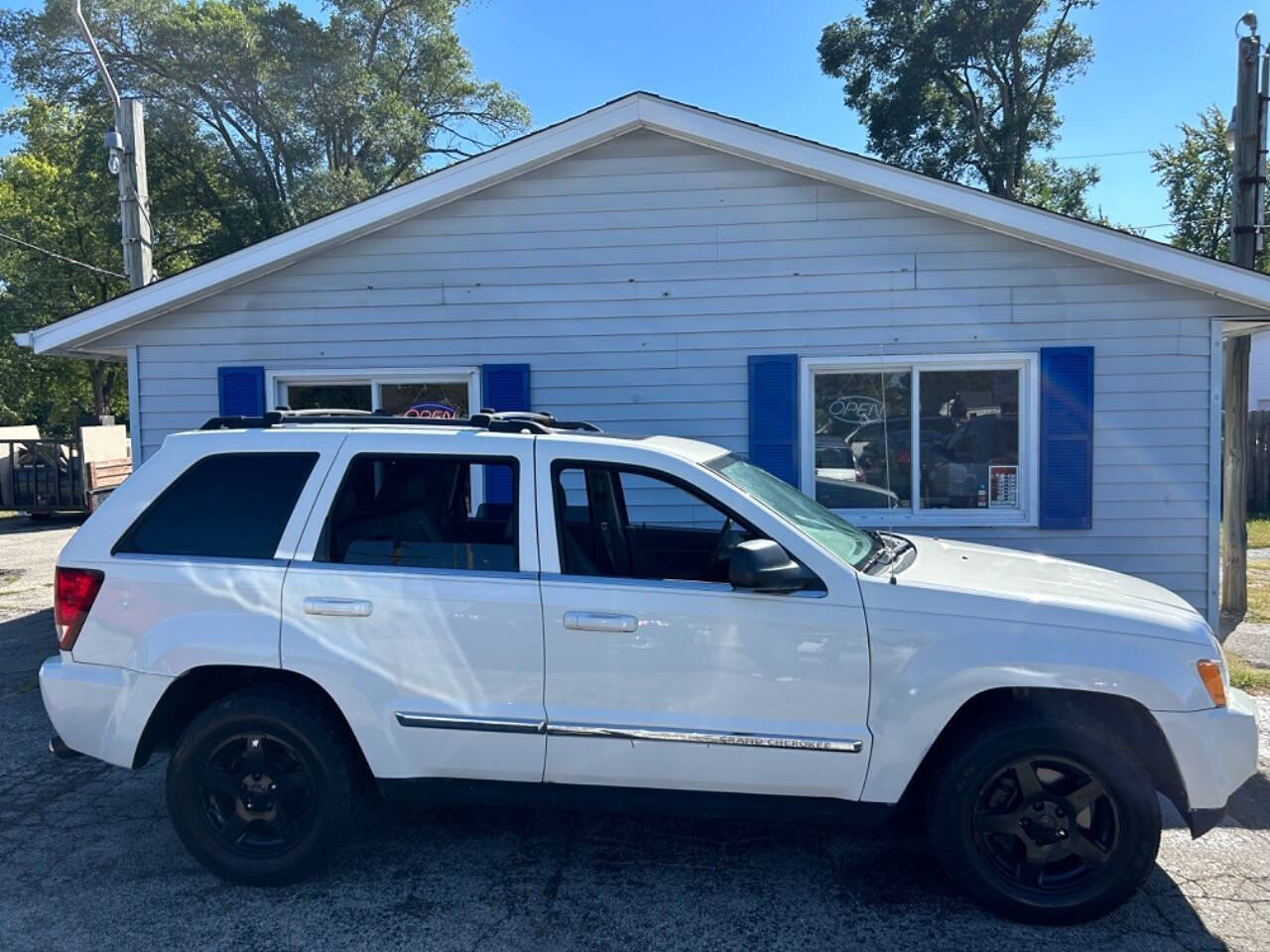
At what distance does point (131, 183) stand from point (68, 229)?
21.4m

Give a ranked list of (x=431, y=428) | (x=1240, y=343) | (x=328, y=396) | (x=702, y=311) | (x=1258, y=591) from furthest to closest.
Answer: (x=1258, y=591) < (x=1240, y=343) < (x=328, y=396) < (x=702, y=311) < (x=431, y=428)

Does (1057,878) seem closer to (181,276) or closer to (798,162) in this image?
(798,162)

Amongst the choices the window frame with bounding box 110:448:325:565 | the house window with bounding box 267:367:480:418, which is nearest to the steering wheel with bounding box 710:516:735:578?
the window frame with bounding box 110:448:325:565

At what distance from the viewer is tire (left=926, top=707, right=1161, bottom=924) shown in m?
3.39

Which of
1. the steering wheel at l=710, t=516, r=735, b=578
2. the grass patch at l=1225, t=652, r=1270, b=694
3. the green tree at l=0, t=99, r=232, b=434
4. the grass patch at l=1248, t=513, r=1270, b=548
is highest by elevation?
the green tree at l=0, t=99, r=232, b=434

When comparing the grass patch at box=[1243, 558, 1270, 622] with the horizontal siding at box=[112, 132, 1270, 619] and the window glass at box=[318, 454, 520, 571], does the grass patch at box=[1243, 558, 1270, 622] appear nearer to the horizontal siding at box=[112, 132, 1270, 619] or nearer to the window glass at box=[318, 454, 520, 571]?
the horizontal siding at box=[112, 132, 1270, 619]

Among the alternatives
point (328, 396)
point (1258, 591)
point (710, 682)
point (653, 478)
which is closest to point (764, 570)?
point (710, 682)

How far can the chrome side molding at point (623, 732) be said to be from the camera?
3.49m

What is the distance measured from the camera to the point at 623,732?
358 cm

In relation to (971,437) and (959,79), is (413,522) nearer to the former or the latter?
(971,437)

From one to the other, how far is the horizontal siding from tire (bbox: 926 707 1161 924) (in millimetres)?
4384

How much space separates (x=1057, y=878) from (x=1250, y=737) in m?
0.85

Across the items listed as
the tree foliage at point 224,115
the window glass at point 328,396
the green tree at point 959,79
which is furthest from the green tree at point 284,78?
the window glass at point 328,396

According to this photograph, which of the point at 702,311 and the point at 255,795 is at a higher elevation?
the point at 702,311
